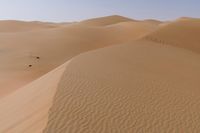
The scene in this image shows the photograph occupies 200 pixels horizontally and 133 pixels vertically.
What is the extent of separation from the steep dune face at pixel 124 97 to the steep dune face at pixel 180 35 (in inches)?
248

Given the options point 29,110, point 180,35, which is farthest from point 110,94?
point 180,35

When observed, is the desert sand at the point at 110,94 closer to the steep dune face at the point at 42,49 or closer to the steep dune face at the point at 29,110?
the steep dune face at the point at 29,110

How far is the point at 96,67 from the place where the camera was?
33.0ft

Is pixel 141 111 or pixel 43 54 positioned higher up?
pixel 141 111

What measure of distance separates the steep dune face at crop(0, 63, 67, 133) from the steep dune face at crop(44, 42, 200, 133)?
193 mm

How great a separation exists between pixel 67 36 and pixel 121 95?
63.8 feet

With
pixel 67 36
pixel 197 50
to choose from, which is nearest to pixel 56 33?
pixel 67 36

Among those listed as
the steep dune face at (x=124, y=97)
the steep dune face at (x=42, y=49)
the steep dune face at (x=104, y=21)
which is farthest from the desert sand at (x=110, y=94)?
the steep dune face at (x=104, y=21)

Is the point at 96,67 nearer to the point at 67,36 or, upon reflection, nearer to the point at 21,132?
the point at 21,132

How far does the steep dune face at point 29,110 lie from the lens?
20.9 feet

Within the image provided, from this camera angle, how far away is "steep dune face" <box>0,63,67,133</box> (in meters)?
6.36

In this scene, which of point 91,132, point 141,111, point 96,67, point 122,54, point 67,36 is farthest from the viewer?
point 67,36

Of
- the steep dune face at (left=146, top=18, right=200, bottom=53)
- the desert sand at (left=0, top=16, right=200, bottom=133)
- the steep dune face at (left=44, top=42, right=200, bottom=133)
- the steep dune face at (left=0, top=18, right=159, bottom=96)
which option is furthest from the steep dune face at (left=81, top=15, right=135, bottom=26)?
the steep dune face at (left=44, top=42, right=200, bottom=133)

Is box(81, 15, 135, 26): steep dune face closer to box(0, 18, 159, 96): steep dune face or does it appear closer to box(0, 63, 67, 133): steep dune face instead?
box(0, 18, 159, 96): steep dune face
